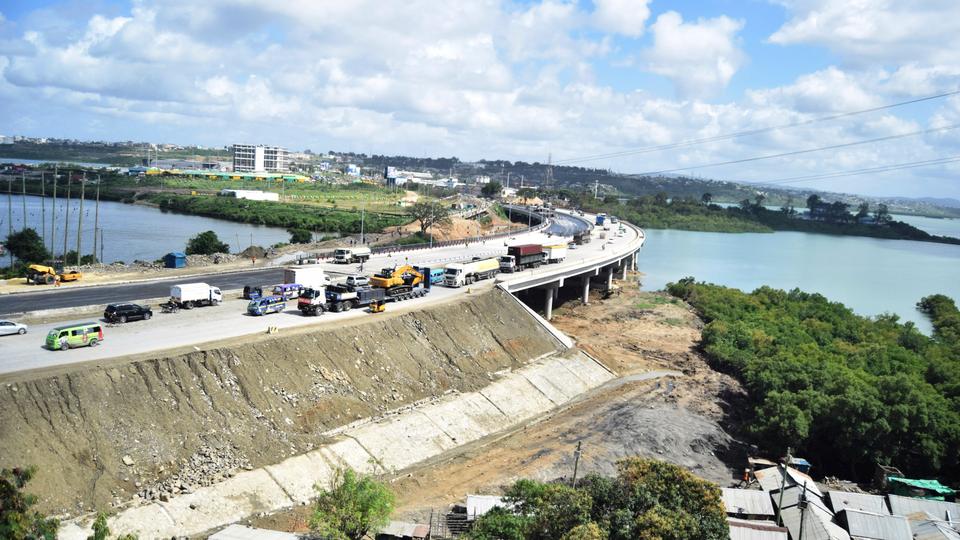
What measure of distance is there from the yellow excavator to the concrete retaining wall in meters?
8.94

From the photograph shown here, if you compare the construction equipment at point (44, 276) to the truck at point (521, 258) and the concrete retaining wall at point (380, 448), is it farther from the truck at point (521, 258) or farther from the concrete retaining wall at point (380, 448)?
the truck at point (521, 258)

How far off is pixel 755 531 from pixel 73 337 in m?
28.0

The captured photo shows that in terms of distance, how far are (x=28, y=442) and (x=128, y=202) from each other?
136325mm

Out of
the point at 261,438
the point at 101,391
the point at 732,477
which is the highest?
the point at 101,391

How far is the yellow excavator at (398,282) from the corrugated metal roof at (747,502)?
80.1 ft

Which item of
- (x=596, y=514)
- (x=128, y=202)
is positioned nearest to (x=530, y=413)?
(x=596, y=514)

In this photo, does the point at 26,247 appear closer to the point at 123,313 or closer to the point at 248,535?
the point at 123,313

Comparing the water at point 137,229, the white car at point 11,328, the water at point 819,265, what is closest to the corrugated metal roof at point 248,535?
the white car at point 11,328

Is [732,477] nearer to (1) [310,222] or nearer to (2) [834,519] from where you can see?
(2) [834,519]

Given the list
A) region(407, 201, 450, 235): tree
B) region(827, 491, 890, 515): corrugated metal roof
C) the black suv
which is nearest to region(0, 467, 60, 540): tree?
the black suv

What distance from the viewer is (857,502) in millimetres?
27797

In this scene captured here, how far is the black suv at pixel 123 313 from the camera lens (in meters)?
Result: 34.4

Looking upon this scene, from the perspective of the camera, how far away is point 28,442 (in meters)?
23.2

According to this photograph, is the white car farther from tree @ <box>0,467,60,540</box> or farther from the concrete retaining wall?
tree @ <box>0,467,60,540</box>
